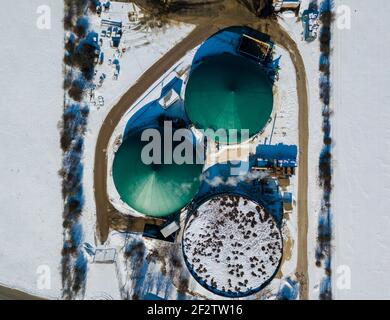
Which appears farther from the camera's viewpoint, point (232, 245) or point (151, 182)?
point (232, 245)

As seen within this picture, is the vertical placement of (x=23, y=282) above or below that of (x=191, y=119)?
below

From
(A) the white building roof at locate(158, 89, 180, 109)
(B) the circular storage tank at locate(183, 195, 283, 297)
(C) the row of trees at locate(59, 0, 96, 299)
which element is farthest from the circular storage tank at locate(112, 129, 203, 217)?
(C) the row of trees at locate(59, 0, 96, 299)

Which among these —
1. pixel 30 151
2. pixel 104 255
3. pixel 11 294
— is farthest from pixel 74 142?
pixel 11 294

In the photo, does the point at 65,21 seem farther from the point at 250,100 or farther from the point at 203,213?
the point at 203,213

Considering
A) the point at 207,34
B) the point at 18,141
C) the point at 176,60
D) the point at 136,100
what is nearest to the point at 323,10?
the point at 207,34

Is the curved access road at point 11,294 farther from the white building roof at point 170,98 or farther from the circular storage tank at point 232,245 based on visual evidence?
the white building roof at point 170,98

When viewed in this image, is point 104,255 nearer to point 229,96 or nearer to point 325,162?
point 229,96
